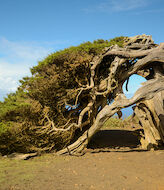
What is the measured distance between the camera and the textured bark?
366 inches

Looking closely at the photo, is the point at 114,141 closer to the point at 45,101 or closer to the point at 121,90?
the point at 121,90

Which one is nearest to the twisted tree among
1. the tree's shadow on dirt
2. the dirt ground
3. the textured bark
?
the textured bark

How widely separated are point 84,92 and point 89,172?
428 cm

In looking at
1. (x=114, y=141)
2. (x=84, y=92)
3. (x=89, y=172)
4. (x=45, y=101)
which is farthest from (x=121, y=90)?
(x=89, y=172)

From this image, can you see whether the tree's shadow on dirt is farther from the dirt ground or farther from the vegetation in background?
the vegetation in background

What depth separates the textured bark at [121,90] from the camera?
366 inches

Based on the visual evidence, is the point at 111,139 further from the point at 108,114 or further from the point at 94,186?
the point at 94,186

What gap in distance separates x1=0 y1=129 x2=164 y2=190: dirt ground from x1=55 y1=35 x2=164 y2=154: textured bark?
3.48ft

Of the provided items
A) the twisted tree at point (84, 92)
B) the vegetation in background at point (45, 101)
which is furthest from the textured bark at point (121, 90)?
the vegetation in background at point (45, 101)

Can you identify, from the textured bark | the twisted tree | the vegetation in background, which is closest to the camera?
the vegetation in background

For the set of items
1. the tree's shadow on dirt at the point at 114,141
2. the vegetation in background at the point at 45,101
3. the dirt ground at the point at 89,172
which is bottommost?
the dirt ground at the point at 89,172

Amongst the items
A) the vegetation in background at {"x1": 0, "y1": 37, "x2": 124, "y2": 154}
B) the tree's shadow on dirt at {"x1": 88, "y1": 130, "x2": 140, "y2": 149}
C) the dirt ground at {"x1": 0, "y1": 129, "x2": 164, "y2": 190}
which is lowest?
the dirt ground at {"x1": 0, "y1": 129, "x2": 164, "y2": 190}

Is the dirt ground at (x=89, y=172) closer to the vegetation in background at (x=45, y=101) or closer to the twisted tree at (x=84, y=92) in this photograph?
the vegetation in background at (x=45, y=101)

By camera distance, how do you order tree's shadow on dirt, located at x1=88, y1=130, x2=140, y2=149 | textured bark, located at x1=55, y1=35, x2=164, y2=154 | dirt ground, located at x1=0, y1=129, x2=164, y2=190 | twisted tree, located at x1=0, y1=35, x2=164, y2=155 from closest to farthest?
dirt ground, located at x1=0, y1=129, x2=164, y2=190, twisted tree, located at x1=0, y1=35, x2=164, y2=155, textured bark, located at x1=55, y1=35, x2=164, y2=154, tree's shadow on dirt, located at x1=88, y1=130, x2=140, y2=149
